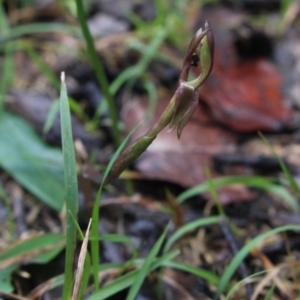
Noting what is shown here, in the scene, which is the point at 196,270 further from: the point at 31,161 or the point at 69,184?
the point at 31,161

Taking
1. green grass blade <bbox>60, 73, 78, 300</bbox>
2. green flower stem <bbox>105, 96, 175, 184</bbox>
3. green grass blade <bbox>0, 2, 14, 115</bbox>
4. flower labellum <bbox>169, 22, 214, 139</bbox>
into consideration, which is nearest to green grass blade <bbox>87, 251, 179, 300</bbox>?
green grass blade <bbox>60, 73, 78, 300</bbox>

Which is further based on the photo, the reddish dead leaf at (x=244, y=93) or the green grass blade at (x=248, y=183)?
the reddish dead leaf at (x=244, y=93)

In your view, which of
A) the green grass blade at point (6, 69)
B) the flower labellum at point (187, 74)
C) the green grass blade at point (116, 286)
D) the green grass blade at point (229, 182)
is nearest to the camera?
the flower labellum at point (187, 74)

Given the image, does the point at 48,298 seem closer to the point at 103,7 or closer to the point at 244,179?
the point at 244,179

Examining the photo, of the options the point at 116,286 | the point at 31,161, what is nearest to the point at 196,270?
the point at 116,286

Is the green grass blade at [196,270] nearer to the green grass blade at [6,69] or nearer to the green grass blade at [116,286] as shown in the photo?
the green grass blade at [116,286]

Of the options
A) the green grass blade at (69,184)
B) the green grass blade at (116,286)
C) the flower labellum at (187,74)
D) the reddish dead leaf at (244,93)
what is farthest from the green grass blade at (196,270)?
the reddish dead leaf at (244,93)

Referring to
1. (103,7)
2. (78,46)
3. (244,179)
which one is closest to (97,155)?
(244,179)
